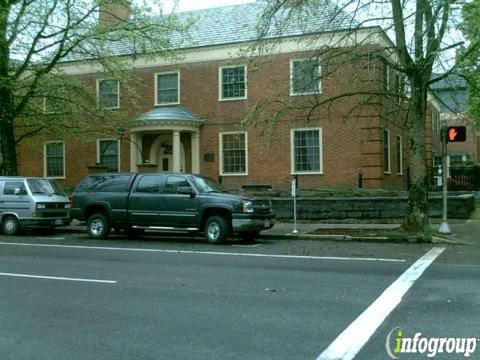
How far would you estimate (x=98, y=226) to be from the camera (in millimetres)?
16594

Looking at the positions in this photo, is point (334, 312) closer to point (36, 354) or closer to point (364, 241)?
point (36, 354)

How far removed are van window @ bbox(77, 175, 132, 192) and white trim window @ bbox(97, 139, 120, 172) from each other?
11896 millimetres

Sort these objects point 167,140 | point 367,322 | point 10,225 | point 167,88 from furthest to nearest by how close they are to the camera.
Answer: point 167,140, point 167,88, point 10,225, point 367,322

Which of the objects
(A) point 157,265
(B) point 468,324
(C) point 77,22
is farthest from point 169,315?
A: (C) point 77,22

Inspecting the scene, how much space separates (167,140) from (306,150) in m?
7.27

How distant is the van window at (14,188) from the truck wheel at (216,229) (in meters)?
6.98

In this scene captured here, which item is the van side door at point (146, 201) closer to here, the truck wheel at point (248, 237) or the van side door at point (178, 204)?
the van side door at point (178, 204)

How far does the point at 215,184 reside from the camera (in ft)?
52.2

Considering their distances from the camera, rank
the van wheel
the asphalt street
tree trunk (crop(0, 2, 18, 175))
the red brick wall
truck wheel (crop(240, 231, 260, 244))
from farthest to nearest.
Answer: the red brick wall < tree trunk (crop(0, 2, 18, 175)) < the van wheel < truck wheel (crop(240, 231, 260, 244)) < the asphalt street

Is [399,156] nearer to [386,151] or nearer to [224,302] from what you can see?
[386,151]

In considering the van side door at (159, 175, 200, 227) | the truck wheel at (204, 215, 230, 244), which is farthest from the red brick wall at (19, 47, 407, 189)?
the truck wheel at (204, 215, 230, 244)

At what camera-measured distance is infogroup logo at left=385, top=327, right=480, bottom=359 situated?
5207mm

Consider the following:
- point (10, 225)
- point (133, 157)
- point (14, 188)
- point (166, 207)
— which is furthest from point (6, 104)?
point (166, 207)

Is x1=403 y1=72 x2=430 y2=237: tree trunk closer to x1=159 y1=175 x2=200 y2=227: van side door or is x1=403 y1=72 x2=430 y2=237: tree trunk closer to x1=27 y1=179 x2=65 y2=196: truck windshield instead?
x1=159 y1=175 x2=200 y2=227: van side door
